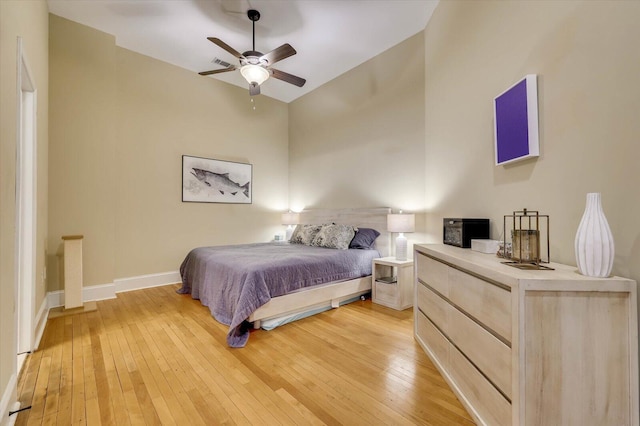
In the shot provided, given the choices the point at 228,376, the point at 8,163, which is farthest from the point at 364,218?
the point at 8,163

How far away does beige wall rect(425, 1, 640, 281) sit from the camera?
3.85 feet

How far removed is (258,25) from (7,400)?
384cm

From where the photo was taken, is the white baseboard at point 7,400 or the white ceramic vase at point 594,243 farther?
the white baseboard at point 7,400

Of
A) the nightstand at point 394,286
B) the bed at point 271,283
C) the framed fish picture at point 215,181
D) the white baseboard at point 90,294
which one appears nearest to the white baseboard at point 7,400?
the bed at point 271,283

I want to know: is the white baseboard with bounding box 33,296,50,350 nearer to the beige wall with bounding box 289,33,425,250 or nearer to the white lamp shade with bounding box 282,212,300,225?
the white lamp shade with bounding box 282,212,300,225

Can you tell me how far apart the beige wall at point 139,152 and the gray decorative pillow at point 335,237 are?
1.73 metres

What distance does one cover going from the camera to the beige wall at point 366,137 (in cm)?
351

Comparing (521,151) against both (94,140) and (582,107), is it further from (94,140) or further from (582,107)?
(94,140)

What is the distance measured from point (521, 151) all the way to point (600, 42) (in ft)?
1.96

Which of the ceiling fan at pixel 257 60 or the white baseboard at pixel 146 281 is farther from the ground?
the ceiling fan at pixel 257 60

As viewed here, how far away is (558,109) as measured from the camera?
1.49 m

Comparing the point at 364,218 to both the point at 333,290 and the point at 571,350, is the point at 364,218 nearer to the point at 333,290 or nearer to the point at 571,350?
the point at 333,290

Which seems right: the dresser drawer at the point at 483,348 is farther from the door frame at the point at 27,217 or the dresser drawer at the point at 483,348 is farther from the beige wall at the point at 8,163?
the door frame at the point at 27,217

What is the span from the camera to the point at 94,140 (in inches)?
133
